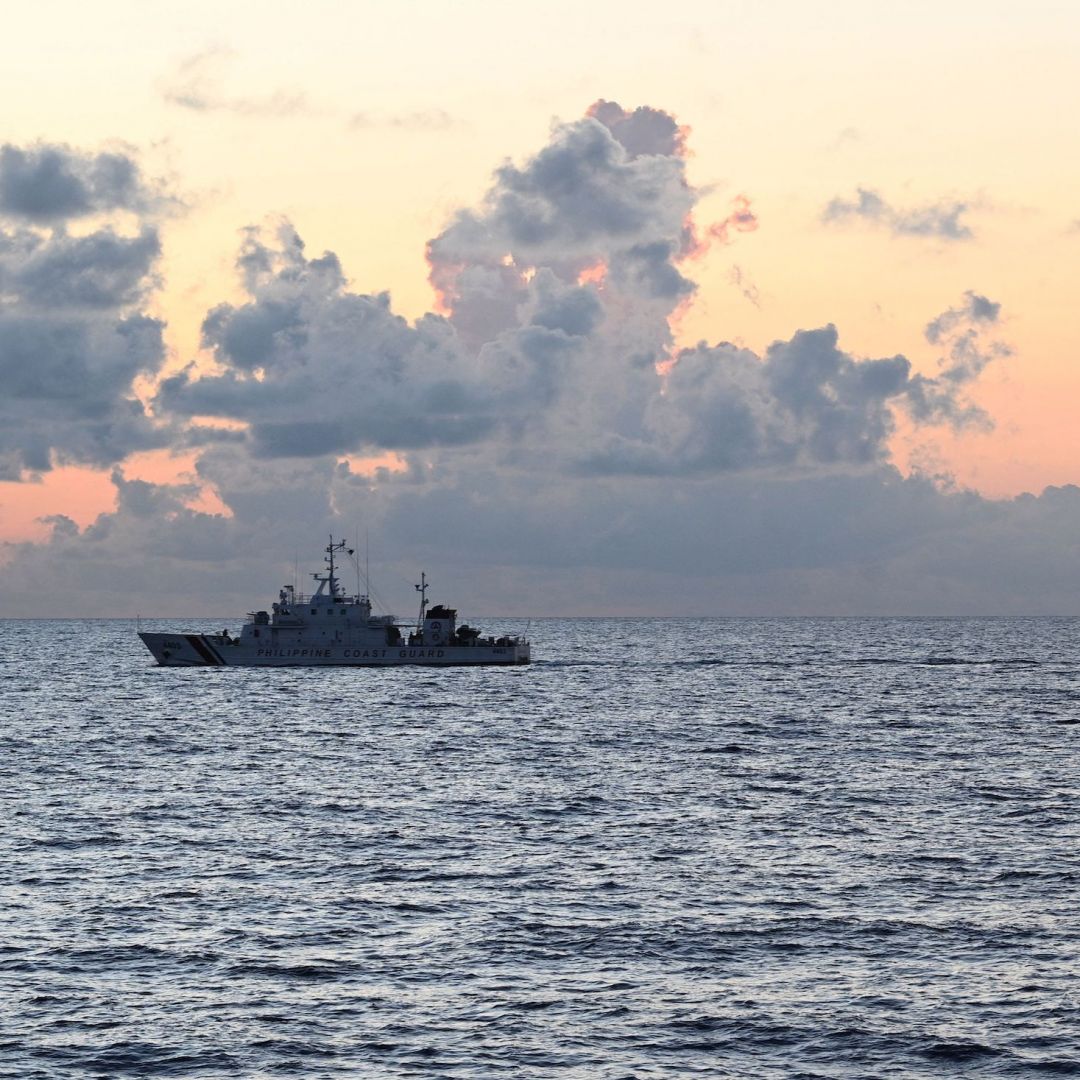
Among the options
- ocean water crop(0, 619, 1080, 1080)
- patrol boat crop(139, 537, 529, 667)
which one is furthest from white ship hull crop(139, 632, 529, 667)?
ocean water crop(0, 619, 1080, 1080)

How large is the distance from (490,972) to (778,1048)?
8174 millimetres

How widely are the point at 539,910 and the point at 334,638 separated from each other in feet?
379

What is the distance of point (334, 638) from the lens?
155 meters

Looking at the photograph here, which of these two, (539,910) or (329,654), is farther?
(329,654)

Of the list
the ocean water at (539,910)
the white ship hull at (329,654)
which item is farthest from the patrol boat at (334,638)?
the ocean water at (539,910)

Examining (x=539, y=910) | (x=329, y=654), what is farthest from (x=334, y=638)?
(x=539, y=910)

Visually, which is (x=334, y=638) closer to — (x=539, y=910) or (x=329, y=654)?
(x=329, y=654)

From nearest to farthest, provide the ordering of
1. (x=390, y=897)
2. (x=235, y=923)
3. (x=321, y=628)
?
(x=235, y=923) → (x=390, y=897) → (x=321, y=628)

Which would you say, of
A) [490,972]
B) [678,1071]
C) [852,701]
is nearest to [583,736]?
[852,701]

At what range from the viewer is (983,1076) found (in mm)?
27844

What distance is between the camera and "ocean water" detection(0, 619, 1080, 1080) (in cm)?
2969

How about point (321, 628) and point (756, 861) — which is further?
point (321, 628)

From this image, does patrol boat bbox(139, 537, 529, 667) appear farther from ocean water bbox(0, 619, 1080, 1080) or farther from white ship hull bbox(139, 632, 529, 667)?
ocean water bbox(0, 619, 1080, 1080)

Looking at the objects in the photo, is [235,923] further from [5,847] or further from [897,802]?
[897,802]
